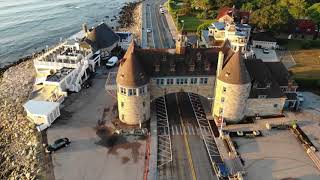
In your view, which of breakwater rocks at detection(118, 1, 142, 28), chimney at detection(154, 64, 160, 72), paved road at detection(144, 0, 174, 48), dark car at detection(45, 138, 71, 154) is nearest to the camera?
dark car at detection(45, 138, 71, 154)

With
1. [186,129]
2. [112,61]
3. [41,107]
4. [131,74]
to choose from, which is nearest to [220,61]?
[186,129]

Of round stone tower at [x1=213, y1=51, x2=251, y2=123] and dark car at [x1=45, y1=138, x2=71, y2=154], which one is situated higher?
round stone tower at [x1=213, y1=51, x2=251, y2=123]

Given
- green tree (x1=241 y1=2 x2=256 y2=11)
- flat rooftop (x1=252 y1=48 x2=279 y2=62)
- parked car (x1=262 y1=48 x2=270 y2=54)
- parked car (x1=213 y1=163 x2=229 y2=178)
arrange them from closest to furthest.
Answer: parked car (x1=213 y1=163 x2=229 y2=178)
flat rooftop (x1=252 y1=48 x2=279 y2=62)
parked car (x1=262 y1=48 x2=270 y2=54)
green tree (x1=241 y1=2 x2=256 y2=11)

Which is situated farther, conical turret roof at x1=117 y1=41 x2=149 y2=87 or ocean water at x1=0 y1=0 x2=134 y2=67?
ocean water at x1=0 y1=0 x2=134 y2=67

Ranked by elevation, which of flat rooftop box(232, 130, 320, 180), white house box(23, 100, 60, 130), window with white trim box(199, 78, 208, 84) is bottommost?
flat rooftop box(232, 130, 320, 180)

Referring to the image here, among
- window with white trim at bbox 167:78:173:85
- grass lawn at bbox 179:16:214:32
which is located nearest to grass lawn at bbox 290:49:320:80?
window with white trim at bbox 167:78:173:85

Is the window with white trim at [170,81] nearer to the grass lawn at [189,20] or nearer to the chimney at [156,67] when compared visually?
the chimney at [156,67]

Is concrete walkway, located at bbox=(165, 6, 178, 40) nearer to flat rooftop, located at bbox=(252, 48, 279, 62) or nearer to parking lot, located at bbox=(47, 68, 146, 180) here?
flat rooftop, located at bbox=(252, 48, 279, 62)
